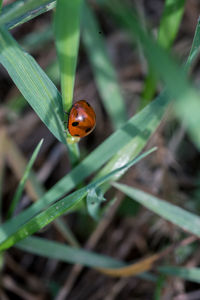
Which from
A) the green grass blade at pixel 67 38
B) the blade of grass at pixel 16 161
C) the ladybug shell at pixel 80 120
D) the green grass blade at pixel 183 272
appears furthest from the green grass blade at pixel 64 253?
the green grass blade at pixel 67 38

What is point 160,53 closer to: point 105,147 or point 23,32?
point 105,147

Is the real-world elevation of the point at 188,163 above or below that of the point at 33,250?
below

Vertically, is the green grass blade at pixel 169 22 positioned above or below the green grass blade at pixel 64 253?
above

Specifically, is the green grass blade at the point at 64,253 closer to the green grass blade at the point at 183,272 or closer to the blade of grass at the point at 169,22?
the green grass blade at the point at 183,272

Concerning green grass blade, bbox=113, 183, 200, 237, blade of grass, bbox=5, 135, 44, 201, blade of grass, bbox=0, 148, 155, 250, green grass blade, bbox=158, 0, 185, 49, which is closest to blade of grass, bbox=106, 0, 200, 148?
blade of grass, bbox=0, 148, 155, 250

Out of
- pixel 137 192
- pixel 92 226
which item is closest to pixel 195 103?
pixel 137 192

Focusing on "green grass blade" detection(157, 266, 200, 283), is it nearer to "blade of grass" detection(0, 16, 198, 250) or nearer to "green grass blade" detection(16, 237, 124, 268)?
"green grass blade" detection(16, 237, 124, 268)
